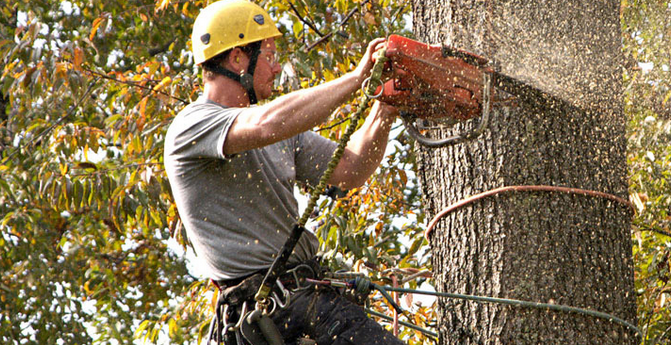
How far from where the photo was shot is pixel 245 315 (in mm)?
2566

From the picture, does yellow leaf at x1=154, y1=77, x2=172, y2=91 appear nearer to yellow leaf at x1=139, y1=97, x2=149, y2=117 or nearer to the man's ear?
yellow leaf at x1=139, y1=97, x2=149, y2=117

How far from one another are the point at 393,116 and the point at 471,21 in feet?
1.31

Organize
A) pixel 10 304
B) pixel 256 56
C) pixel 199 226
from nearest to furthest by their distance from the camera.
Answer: pixel 199 226 → pixel 256 56 → pixel 10 304

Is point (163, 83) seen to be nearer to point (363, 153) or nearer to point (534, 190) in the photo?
point (363, 153)

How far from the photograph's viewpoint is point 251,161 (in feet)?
8.85

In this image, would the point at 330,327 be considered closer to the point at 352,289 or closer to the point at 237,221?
the point at 352,289

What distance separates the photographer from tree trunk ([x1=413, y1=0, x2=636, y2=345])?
2.54 m

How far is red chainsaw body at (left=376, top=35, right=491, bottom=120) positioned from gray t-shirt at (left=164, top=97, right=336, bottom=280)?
480 mm

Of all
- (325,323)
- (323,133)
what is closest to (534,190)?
(325,323)

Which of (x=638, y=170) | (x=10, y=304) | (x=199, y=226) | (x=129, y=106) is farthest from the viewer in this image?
(x=10, y=304)

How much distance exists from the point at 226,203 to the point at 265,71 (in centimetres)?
53

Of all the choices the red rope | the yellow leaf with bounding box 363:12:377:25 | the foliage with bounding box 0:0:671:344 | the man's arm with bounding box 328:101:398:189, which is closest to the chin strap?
the man's arm with bounding box 328:101:398:189

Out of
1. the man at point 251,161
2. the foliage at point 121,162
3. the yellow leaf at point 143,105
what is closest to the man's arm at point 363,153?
the man at point 251,161

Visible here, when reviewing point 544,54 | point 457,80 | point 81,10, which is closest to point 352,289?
point 457,80
